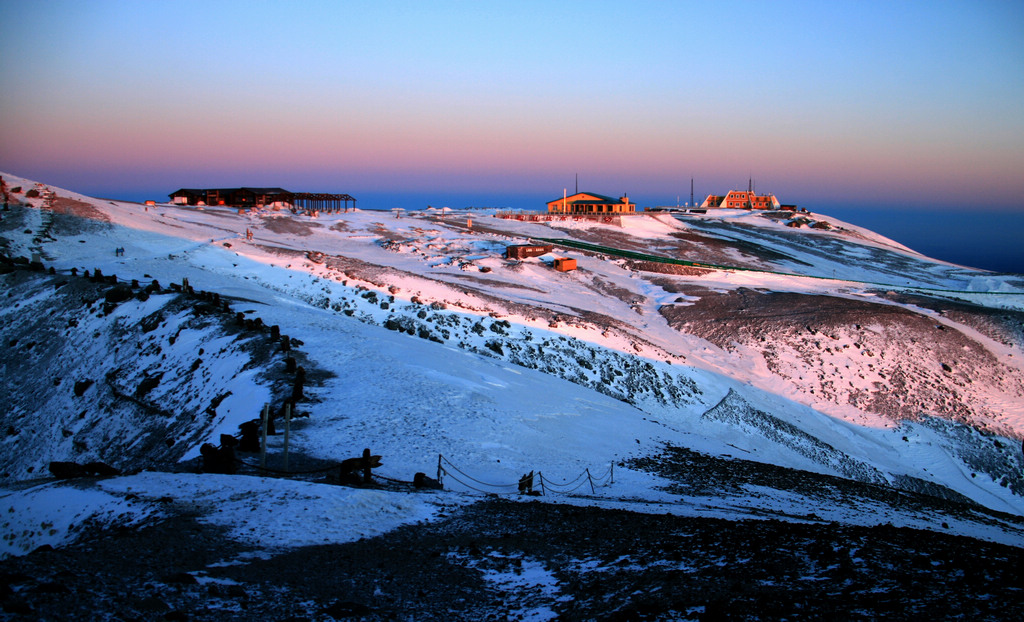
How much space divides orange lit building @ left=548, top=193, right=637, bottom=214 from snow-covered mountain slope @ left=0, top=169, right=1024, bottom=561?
46.8 metres

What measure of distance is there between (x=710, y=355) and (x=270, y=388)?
28.6 meters

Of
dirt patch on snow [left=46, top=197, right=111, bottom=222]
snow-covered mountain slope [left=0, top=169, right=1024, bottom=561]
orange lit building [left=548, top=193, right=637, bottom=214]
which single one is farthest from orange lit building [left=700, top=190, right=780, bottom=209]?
dirt patch on snow [left=46, top=197, right=111, bottom=222]

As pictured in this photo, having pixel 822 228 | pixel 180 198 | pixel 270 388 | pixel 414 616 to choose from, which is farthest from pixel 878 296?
pixel 180 198

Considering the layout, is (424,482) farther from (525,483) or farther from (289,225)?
(289,225)

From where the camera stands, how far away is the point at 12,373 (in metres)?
23.1

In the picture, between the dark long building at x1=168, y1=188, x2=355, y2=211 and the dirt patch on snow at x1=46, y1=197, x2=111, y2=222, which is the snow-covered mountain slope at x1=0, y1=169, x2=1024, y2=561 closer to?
the dirt patch on snow at x1=46, y1=197, x2=111, y2=222

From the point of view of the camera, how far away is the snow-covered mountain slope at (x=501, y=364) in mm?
16922

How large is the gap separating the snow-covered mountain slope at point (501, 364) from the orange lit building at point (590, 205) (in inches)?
1844

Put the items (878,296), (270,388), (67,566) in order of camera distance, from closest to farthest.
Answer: (67,566) < (270,388) < (878,296)

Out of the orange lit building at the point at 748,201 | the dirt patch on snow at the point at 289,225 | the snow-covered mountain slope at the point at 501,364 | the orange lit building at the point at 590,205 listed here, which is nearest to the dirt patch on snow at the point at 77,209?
the snow-covered mountain slope at the point at 501,364

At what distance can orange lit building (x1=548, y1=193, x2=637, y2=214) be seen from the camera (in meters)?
108

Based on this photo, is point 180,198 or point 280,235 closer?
point 280,235

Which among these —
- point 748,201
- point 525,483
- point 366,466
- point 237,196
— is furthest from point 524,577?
point 748,201

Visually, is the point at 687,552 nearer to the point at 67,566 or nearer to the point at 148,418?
the point at 67,566
